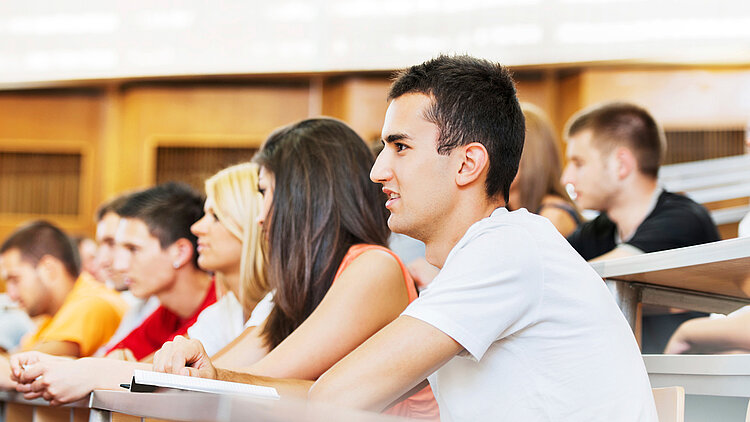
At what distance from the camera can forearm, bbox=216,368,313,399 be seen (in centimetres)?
133

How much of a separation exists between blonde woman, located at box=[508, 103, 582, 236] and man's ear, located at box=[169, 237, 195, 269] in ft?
3.49

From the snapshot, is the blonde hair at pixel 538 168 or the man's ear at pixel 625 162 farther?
the blonde hair at pixel 538 168

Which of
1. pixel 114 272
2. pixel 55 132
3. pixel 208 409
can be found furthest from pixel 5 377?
pixel 55 132

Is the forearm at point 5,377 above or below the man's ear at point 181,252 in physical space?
below

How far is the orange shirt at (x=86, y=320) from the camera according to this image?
2.80 metres

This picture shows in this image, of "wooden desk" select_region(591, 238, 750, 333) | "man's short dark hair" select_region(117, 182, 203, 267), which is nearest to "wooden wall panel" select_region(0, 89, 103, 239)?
"man's short dark hair" select_region(117, 182, 203, 267)

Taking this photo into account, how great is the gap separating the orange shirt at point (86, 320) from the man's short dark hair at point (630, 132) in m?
1.75

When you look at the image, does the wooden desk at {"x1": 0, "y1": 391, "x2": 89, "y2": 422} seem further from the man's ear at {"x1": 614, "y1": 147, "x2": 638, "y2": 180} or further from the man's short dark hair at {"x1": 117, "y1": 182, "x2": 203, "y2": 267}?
the man's ear at {"x1": 614, "y1": 147, "x2": 638, "y2": 180}

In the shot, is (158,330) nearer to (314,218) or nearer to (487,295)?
(314,218)

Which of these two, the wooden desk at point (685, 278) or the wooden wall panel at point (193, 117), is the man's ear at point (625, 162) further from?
the wooden wall panel at point (193, 117)

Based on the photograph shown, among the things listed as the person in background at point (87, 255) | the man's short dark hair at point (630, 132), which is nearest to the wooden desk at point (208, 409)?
the man's short dark hair at point (630, 132)

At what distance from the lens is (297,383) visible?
1.38 metres

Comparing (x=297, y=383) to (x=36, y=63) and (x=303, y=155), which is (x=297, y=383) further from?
(x=36, y=63)

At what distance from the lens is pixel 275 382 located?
4.43 ft
